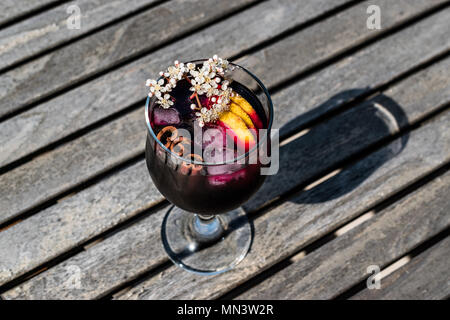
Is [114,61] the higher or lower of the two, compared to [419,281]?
higher

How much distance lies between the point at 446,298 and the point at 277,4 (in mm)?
1103

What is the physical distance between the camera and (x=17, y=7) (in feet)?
5.50

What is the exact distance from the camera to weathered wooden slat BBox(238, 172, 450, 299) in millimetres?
1273

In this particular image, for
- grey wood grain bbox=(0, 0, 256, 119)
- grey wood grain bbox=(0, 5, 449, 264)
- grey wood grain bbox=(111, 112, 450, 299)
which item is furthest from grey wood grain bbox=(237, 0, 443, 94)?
grey wood grain bbox=(111, 112, 450, 299)

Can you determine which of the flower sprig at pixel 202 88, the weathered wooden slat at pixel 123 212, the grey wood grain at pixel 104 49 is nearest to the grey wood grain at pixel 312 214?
the weathered wooden slat at pixel 123 212

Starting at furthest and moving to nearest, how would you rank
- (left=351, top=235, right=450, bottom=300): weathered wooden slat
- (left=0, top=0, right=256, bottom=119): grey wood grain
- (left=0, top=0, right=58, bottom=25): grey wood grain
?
(left=0, top=0, right=58, bottom=25): grey wood grain < (left=0, top=0, right=256, bottom=119): grey wood grain < (left=351, top=235, right=450, bottom=300): weathered wooden slat

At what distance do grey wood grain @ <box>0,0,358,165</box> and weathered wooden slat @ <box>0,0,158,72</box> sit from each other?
1.8 inches

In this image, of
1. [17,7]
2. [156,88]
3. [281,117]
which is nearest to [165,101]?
[156,88]

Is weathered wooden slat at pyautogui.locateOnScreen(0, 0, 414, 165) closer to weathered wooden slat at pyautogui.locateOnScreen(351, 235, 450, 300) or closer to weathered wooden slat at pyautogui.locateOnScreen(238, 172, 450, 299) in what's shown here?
weathered wooden slat at pyautogui.locateOnScreen(238, 172, 450, 299)

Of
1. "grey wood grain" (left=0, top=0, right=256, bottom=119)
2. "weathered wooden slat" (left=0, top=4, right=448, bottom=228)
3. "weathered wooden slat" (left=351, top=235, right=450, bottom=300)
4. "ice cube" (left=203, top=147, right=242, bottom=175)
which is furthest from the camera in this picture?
"grey wood grain" (left=0, top=0, right=256, bottom=119)

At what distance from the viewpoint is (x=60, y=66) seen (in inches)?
61.8

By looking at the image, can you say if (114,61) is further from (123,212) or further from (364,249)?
(364,249)

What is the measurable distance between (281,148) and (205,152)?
1.89ft

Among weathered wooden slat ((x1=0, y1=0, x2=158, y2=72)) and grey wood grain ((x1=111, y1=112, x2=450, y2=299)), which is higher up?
weathered wooden slat ((x1=0, y1=0, x2=158, y2=72))
